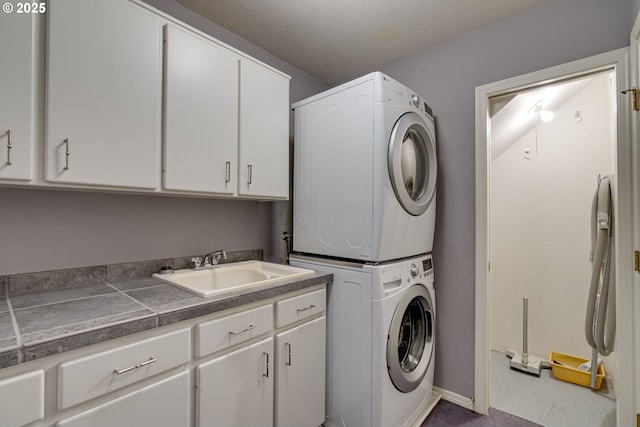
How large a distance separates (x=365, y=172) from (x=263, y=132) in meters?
0.66

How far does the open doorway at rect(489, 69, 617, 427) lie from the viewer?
7.84 feet

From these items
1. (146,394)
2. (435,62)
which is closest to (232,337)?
(146,394)

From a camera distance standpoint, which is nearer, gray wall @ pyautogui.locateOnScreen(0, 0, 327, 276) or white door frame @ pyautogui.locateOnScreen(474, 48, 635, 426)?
gray wall @ pyautogui.locateOnScreen(0, 0, 327, 276)

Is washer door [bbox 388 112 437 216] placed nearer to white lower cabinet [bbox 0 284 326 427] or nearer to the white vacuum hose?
white lower cabinet [bbox 0 284 326 427]

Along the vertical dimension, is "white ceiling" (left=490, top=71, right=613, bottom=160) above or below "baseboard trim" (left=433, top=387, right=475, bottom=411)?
above

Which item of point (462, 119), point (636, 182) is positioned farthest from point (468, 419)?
point (462, 119)

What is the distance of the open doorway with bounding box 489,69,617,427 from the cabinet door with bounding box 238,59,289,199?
1.53 m

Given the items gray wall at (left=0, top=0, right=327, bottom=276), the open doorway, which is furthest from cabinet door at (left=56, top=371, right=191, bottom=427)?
the open doorway

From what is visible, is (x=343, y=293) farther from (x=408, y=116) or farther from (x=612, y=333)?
(x=612, y=333)

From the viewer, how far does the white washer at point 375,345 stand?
5.14ft

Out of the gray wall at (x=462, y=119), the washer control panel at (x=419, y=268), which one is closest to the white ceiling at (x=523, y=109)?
the gray wall at (x=462, y=119)

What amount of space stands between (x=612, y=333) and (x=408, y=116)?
6.19ft

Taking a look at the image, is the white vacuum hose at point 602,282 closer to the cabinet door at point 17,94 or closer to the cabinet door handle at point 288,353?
the cabinet door handle at point 288,353

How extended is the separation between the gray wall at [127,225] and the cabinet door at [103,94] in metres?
0.36
